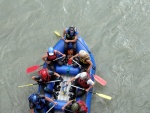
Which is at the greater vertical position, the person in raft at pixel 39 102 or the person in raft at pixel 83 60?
the person in raft at pixel 83 60

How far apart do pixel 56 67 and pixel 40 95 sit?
1066 millimetres

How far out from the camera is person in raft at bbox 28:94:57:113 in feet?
20.0

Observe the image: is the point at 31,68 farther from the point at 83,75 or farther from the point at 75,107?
the point at 75,107

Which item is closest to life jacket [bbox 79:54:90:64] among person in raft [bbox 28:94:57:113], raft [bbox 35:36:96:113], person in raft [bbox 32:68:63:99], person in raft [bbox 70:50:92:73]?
person in raft [bbox 70:50:92:73]

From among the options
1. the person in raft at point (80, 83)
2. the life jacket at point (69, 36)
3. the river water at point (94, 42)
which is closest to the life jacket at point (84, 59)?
the person in raft at point (80, 83)

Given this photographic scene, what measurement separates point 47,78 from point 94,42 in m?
2.47

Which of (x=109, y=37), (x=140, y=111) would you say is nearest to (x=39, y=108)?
(x=140, y=111)

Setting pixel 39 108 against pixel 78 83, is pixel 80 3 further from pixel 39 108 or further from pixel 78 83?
pixel 39 108

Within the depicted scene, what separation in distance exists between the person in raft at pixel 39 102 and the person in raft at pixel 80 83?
0.52m

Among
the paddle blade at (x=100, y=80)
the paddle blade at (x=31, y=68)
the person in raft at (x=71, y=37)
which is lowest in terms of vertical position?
the paddle blade at (x=100, y=80)

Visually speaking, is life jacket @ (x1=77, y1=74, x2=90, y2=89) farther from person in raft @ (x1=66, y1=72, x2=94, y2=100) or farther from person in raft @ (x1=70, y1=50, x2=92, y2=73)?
person in raft @ (x1=70, y1=50, x2=92, y2=73)

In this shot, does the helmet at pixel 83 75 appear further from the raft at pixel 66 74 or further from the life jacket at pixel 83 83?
the raft at pixel 66 74

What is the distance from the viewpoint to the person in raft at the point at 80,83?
252 inches

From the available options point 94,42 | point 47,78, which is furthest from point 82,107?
point 94,42
